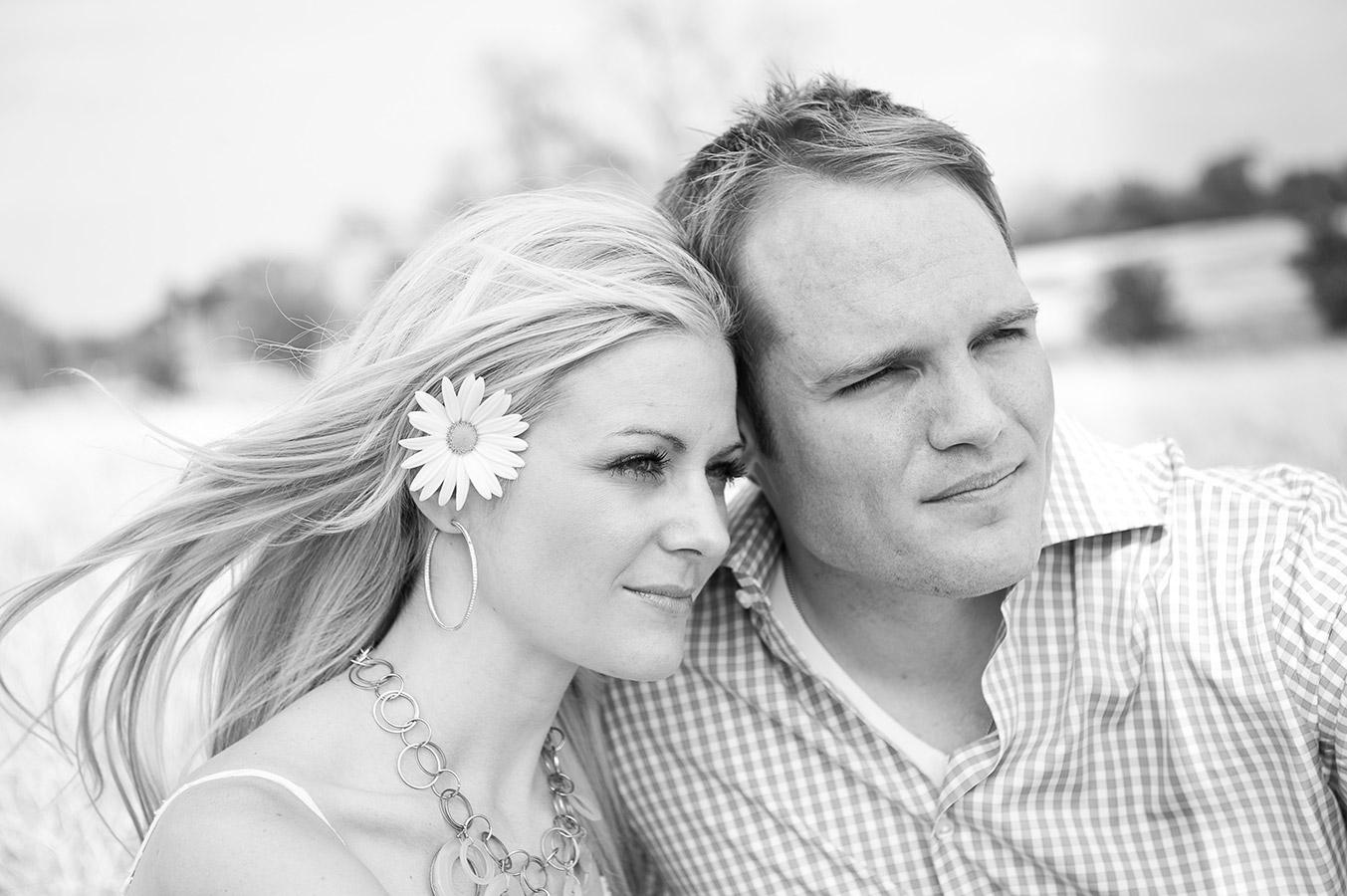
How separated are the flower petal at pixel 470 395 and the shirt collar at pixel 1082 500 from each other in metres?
0.69

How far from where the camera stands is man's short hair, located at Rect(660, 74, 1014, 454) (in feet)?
7.06

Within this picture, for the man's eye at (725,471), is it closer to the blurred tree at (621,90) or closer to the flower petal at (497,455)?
the flower petal at (497,455)

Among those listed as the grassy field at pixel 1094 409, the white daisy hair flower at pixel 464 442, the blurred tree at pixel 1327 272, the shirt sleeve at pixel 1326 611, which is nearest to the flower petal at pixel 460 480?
the white daisy hair flower at pixel 464 442

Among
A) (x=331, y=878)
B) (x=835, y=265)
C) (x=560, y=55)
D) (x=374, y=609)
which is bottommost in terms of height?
(x=331, y=878)

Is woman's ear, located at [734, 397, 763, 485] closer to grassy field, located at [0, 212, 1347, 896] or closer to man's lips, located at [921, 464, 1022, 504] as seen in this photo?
man's lips, located at [921, 464, 1022, 504]

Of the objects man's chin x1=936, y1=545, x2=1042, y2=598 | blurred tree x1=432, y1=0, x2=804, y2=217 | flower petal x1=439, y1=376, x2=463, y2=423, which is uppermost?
blurred tree x1=432, y1=0, x2=804, y2=217

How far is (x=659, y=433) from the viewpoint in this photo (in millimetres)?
1884

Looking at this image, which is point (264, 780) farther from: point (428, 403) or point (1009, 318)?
point (1009, 318)

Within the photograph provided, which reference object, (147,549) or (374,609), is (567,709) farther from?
(147,549)

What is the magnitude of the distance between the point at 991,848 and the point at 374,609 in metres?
1.17

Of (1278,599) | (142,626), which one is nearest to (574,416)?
(142,626)

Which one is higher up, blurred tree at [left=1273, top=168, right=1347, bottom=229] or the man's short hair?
the man's short hair

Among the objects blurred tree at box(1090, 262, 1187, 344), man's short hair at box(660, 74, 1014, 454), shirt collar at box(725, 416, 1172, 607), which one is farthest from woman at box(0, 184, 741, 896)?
blurred tree at box(1090, 262, 1187, 344)

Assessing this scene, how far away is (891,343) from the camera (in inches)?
78.7
